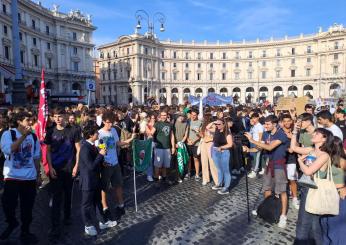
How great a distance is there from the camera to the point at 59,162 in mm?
5043

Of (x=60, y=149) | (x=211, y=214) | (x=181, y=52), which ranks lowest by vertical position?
(x=211, y=214)

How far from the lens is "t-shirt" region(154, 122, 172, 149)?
778 cm

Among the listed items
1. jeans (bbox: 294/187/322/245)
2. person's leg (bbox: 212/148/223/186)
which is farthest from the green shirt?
jeans (bbox: 294/187/322/245)

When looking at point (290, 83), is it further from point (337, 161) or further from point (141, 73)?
point (337, 161)

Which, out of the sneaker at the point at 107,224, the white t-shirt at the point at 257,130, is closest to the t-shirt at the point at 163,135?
the white t-shirt at the point at 257,130

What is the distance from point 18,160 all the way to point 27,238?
1309 mm

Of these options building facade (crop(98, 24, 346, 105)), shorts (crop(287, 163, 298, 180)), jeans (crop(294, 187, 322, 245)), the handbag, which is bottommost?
jeans (crop(294, 187, 322, 245))

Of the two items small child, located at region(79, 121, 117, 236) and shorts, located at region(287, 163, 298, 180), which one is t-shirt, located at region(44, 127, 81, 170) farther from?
shorts, located at region(287, 163, 298, 180)

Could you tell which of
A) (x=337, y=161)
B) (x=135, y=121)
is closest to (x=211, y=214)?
(x=337, y=161)

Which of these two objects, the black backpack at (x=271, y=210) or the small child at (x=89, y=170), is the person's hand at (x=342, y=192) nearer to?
the black backpack at (x=271, y=210)

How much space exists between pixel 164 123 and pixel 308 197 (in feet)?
15.7

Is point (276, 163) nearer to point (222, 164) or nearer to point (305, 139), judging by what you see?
point (305, 139)

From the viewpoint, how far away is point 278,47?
81625 mm

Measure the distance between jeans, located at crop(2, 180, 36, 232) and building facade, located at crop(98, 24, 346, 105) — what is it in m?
72.3
